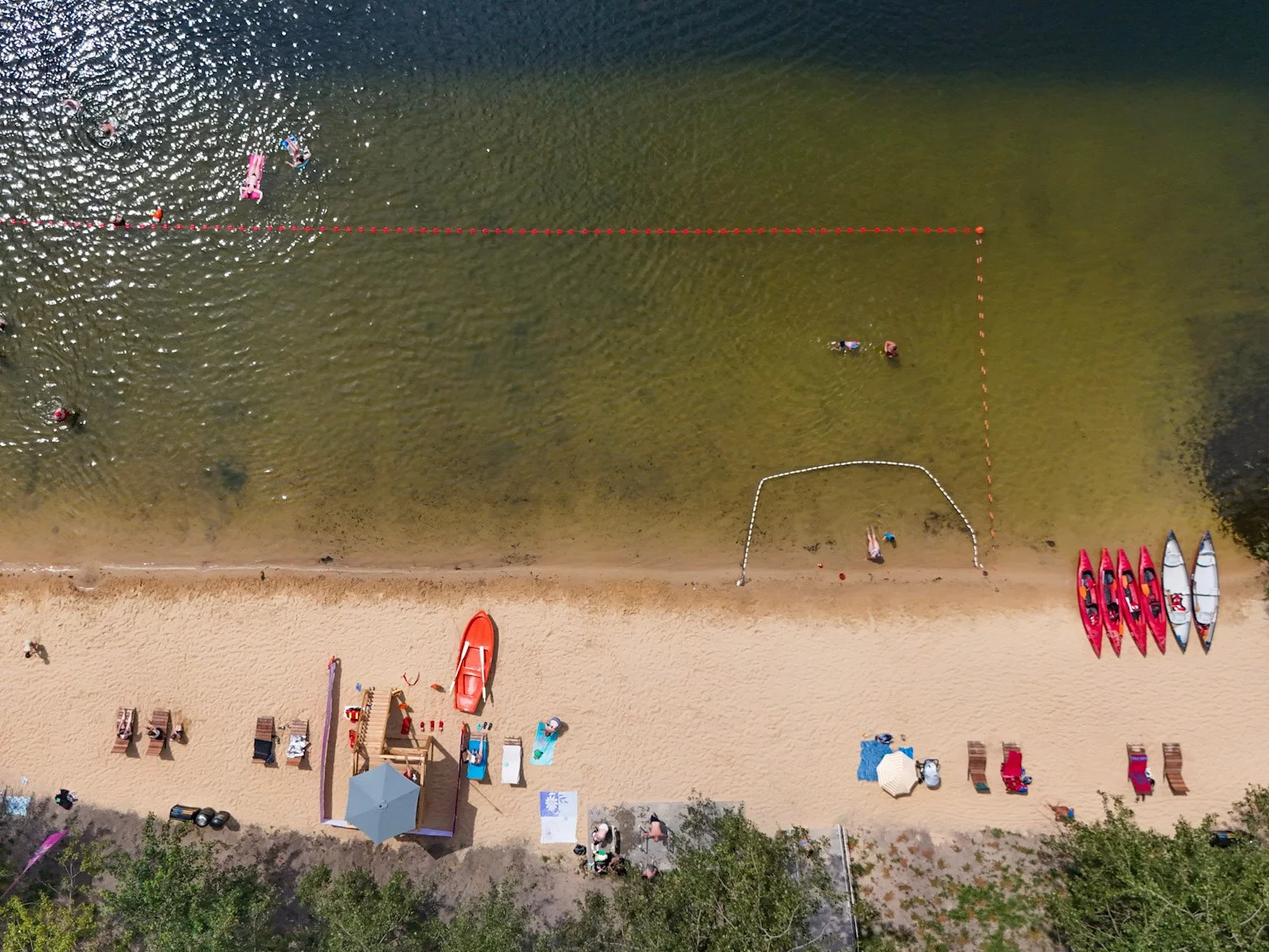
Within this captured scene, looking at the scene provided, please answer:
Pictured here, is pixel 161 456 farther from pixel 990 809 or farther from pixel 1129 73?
pixel 1129 73

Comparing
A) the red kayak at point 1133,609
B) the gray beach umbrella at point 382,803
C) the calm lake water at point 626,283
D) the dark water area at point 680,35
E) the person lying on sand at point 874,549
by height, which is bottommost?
the gray beach umbrella at point 382,803

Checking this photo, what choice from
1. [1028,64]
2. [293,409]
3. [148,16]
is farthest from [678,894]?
[148,16]

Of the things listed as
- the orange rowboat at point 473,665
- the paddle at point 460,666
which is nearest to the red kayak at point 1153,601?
the orange rowboat at point 473,665

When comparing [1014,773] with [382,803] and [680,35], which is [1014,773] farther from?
[680,35]

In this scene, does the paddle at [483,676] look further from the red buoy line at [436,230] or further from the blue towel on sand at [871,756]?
the red buoy line at [436,230]

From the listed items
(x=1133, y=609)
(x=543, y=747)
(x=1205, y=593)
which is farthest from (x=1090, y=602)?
(x=543, y=747)

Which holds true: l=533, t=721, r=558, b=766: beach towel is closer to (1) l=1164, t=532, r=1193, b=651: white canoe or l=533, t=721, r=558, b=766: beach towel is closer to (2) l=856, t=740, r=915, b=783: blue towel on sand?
(2) l=856, t=740, r=915, b=783: blue towel on sand
